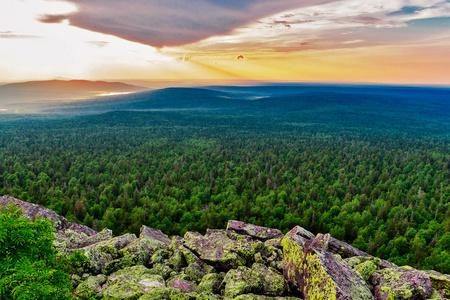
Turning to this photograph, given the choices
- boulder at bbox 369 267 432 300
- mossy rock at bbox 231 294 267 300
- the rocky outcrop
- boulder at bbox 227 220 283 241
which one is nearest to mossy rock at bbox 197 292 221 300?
the rocky outcrop

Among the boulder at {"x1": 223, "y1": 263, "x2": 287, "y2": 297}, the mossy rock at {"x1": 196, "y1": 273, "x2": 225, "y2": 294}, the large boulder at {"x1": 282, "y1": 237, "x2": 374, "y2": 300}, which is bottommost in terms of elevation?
the mossy rock at {"x1": 196, "y1": 273, "x2": 225, "y2": 294}

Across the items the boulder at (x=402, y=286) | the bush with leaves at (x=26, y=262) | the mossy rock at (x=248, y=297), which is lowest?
the mossy rock at (x=248, y=297)

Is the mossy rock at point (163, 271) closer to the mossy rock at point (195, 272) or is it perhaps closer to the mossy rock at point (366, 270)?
the mossy rock at point (195, 272)

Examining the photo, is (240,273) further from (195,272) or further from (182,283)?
(182,283)

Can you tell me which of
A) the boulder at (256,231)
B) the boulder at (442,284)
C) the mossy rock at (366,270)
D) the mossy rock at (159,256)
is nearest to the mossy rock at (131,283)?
the mossy rock at (159,256)

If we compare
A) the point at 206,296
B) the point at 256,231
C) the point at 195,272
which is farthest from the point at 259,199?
the point at 206,296

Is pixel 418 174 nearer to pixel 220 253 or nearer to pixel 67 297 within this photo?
pixel 220 253

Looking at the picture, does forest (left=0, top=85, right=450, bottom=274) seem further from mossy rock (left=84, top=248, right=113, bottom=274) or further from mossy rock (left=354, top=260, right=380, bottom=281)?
mossy rock (left=354, top=260, right=380, bottom=281)
